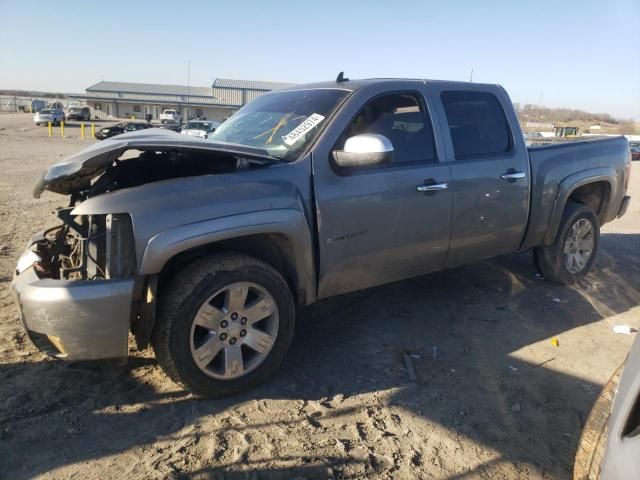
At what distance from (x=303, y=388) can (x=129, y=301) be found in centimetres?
125

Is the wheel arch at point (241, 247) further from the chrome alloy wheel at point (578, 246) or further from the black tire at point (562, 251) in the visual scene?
the chrome alloy wheel at point (578, 246)

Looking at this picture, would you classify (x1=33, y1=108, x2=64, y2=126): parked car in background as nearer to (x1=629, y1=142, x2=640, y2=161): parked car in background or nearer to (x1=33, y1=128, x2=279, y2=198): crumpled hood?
(x1=629, y1=142, x2=640, y2=161): parked car in background

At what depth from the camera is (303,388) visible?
3.38 meters

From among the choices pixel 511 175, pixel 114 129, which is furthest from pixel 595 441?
pixel 114 129

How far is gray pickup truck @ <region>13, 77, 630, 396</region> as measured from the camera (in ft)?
9.39

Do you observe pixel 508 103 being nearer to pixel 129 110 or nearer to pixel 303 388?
pixel 303 388

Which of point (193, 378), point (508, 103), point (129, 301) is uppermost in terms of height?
point (508, 103)

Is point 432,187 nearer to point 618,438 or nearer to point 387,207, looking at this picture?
point 387,207

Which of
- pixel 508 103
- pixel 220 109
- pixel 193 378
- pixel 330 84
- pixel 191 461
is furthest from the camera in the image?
pixel 220 109

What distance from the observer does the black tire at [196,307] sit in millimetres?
2984

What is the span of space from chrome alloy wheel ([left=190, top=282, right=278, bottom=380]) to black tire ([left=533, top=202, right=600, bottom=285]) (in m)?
3.34

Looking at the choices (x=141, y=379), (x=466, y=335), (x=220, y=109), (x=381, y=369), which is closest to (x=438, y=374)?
(x=381, y=369)

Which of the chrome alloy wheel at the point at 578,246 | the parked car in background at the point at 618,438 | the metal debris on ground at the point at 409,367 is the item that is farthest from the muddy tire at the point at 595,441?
the chrome alloy wheel at the point at 578,246

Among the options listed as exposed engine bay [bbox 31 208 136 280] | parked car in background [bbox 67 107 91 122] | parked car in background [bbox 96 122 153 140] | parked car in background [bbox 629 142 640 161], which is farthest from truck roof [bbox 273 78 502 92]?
parked car in background [bbox 67 107 91 122]
